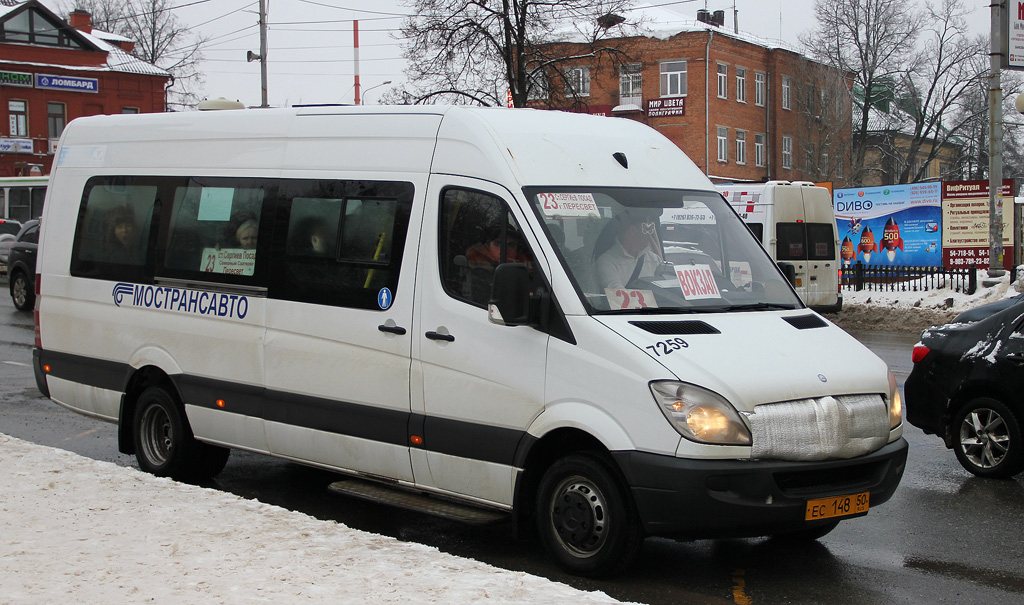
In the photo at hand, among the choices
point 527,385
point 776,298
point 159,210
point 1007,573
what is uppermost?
point 159,210

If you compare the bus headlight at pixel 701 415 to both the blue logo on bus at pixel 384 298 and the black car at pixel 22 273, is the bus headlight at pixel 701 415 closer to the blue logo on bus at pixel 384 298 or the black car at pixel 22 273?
the blue logo on bus at pixel 384 298

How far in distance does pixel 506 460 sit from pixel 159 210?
3.77m

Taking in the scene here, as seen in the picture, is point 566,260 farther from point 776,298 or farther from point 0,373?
point 0,373

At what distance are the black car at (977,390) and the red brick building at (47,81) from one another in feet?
188

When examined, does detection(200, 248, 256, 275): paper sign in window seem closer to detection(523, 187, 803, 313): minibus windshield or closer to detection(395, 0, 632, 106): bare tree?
detection(523, 187, 803, 313): minibus windshield

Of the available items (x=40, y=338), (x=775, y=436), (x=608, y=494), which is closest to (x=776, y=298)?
(x=775, y=436)

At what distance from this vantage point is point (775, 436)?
5422 mm

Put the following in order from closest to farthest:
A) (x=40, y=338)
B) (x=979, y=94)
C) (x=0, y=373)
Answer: (x=40, y=338), (x=0, y=373), (x=979, y=94)

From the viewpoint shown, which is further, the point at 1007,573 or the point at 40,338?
the point at 40,338

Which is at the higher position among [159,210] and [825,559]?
[159,210]

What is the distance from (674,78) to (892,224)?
31097 mm

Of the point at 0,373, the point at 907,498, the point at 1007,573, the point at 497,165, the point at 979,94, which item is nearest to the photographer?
the point at 1007,573

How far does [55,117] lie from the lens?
202 feet

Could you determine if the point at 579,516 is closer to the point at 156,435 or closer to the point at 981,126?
the point at 156,435
